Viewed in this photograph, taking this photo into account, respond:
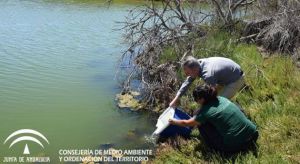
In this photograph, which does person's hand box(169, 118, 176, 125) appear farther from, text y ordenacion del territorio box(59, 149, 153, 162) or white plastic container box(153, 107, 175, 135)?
text y ordenacion del territorio box(59, 149, 153, 162)

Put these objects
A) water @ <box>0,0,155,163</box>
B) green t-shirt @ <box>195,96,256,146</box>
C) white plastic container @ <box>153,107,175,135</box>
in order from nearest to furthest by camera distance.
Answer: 1. green t-shirt @ <box>195,96,256,146</box>
2. white plastic container @ <box>153,107,175,135</box>
3. water @ <box>0,0,155,163</box>

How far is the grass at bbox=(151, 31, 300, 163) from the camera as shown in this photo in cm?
584

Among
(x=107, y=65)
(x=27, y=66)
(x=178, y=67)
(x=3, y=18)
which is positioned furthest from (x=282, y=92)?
(x=3, y=18)

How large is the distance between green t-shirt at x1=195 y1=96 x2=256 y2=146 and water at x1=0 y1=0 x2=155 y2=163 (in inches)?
91.6

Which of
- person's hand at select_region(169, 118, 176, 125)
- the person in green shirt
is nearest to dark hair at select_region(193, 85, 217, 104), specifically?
the person in green shirt

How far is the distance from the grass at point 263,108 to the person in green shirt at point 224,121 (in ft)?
0.52

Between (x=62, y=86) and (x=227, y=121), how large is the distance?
6219mm

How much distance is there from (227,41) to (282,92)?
3.09m

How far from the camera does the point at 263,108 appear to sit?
720cm

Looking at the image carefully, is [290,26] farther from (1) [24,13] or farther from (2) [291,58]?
(1) [24,13]

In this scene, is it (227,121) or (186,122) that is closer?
(227,121)

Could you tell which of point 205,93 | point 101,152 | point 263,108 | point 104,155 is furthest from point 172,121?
point 263,108

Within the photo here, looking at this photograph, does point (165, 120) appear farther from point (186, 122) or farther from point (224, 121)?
point (224, 121)

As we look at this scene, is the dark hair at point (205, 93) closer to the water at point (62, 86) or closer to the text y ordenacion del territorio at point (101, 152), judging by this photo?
the text y ordenacion del territorio at point (101, 152)
